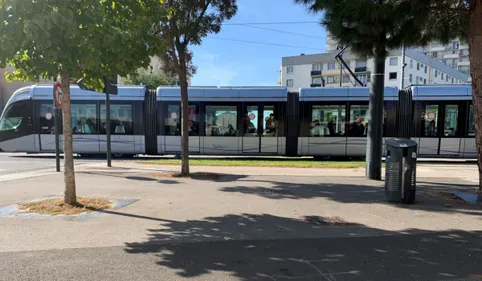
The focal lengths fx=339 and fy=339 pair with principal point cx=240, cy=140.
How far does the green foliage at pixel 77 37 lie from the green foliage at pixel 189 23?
3130 millimetres

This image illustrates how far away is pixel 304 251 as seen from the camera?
440 centimetres

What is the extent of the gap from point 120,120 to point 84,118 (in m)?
1.82

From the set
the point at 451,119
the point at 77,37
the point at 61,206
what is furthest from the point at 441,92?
the point at 61,206

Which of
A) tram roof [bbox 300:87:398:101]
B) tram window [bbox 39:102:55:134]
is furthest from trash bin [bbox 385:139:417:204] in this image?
tram window [bbox 39:102:55:134]

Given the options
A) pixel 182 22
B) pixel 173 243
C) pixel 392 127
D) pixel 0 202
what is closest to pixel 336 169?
pixel 392 127

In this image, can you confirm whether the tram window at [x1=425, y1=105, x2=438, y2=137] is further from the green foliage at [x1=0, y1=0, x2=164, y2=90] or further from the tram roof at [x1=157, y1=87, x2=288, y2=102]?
the green foliage at [x1=0, y1=0, x2=164, y2=90]

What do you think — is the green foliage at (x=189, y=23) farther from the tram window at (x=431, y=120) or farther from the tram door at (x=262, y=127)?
the tram window at (x=431, y=120)

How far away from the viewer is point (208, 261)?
13.3ft

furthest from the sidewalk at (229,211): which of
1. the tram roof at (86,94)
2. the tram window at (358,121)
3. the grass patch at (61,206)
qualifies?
the tram roof at (86,94)

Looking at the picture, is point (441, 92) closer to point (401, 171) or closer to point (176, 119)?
point (401, 171)

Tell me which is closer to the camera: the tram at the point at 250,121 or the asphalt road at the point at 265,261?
the asphalt road at the point at 265,261

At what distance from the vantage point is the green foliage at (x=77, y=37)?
4859mm

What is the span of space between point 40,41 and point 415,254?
589 centimetres

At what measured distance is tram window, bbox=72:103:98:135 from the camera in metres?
16.6
